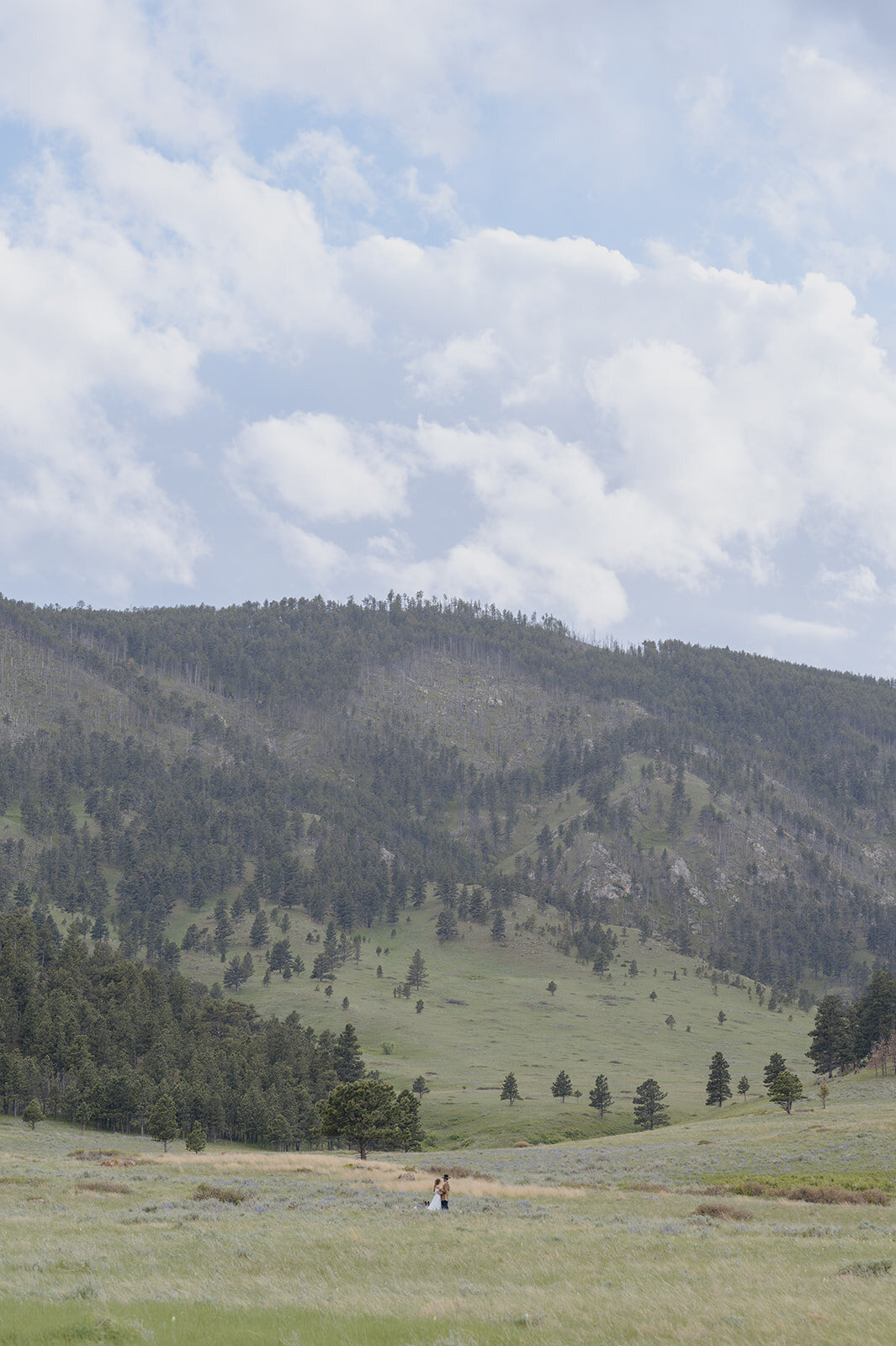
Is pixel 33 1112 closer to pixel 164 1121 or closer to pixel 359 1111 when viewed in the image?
pixel 164 1121

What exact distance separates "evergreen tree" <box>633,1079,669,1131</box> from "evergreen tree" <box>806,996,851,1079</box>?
26812 millimetres

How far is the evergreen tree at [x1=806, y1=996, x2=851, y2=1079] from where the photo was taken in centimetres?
12950

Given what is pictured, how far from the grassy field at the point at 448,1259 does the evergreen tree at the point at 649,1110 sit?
7488 centimetres

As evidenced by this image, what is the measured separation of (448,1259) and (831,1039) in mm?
129606

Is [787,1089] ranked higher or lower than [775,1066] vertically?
higher

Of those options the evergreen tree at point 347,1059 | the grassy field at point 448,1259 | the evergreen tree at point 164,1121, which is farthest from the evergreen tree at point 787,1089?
the evergreen tree at point 164,1121

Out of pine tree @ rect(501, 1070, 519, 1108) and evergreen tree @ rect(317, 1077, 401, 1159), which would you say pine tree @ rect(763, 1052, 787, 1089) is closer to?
pine tree @ rect(501, 1070, 519, 1108)

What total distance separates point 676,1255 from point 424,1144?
101356mm

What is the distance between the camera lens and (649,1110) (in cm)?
12162

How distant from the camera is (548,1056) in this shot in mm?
173375

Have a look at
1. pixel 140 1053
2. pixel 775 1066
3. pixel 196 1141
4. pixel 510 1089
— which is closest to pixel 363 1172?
pixel 196 1141

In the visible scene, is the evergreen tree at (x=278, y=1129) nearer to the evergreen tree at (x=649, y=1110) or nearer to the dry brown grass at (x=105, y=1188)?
the evergreen tree at (x=649, y=1110)

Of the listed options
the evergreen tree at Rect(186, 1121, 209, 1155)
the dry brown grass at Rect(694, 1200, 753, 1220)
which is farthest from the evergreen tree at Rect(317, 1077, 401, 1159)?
the dry brown grass at Rect(694, 1200, 753, 1220)

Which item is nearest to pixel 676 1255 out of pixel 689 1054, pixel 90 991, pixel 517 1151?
pixel 517 1151
